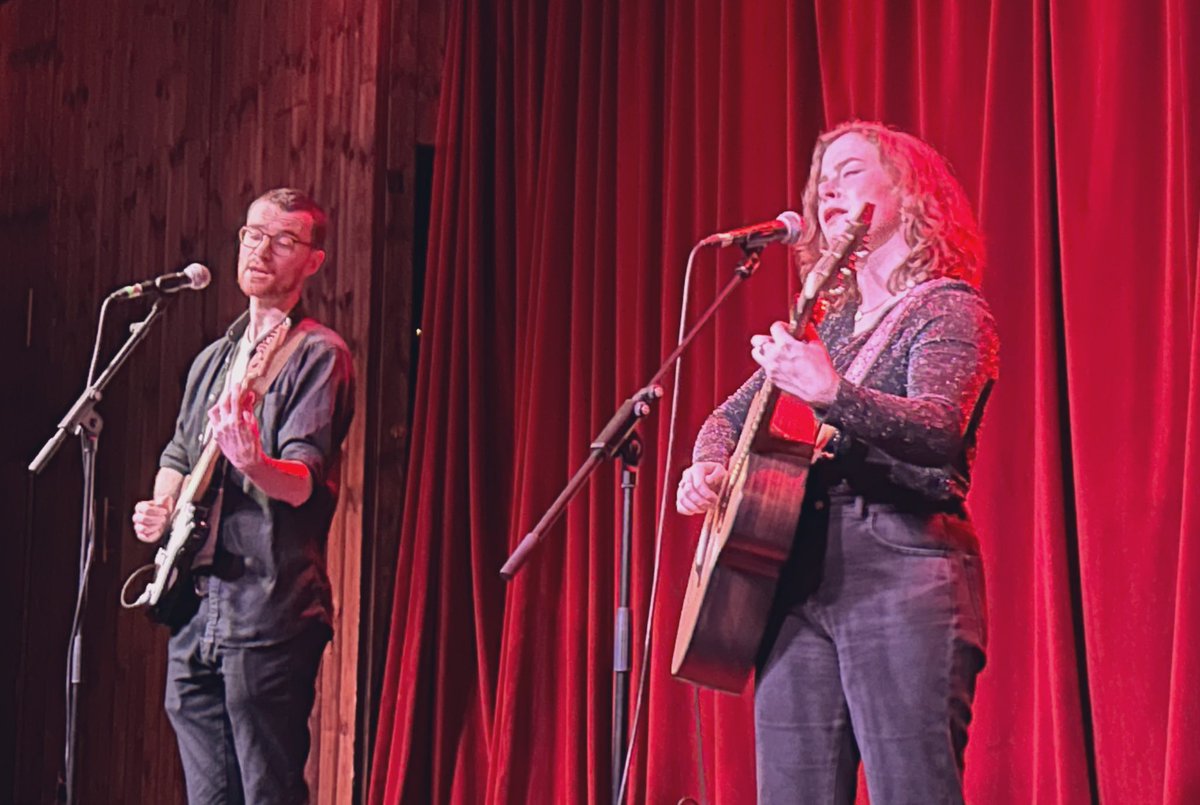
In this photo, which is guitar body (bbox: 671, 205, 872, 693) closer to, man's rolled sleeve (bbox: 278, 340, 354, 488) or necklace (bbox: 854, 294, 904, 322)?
Answer: necklace (bbox: 854, 294, 904, 322)

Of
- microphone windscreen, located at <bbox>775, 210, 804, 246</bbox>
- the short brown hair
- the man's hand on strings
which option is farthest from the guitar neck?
microphone windscreen, located at <bbox>775, 210, 804, 246</bbox>

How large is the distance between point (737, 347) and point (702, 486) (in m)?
1.40

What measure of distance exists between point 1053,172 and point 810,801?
1555 millimetres

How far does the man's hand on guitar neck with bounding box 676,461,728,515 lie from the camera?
2.38 meters

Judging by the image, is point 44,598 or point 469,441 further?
point 44,598

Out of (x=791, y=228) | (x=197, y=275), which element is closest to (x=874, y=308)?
(x=791, y=228)

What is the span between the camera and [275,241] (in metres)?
3.54

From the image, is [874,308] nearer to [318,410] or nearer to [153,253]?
[318,410]

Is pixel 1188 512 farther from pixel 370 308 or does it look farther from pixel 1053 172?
pixel 370 308

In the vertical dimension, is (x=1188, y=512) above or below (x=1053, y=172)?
below

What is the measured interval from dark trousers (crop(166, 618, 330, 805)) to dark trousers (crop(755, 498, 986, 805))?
1.30 m

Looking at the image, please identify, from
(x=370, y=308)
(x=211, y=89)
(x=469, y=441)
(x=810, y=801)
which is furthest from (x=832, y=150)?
(x=211, y=89)

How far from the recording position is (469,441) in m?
4.51

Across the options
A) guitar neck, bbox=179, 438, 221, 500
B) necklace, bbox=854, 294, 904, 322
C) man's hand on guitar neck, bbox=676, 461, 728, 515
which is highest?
necklace, bbox=854, 294, 904, 322
